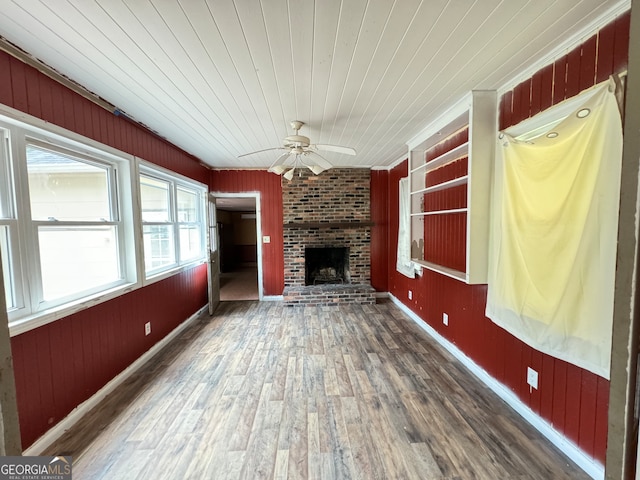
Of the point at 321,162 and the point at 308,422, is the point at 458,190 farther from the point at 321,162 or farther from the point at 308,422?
the point at 308,422

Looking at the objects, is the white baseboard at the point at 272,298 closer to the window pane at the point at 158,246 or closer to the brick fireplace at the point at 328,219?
the brick fireplace at the point at 328,219

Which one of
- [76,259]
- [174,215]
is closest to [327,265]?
[174,215]

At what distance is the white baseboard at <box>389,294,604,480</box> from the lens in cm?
148

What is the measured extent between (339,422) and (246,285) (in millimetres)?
4724

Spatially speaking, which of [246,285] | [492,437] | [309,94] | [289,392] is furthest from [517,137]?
[246,285]

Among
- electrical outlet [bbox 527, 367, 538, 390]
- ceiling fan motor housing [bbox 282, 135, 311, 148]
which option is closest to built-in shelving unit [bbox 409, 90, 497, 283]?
electrical outlet [bbox 527, 367, 538, 390]

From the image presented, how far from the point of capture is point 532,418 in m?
1.83

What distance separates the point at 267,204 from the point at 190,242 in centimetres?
148

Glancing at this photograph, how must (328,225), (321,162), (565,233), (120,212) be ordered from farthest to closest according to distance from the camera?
(328,225)
(321,162)
(120,212)
(565,233)

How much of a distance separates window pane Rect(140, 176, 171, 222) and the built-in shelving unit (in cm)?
315

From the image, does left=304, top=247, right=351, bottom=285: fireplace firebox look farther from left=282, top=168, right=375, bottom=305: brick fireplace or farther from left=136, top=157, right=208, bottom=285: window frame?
left=136, top=157, right=208, bottom=285: window frame

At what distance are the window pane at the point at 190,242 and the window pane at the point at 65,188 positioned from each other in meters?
1.45

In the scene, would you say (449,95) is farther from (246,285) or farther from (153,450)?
(246,285)

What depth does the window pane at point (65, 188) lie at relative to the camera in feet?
5.81
